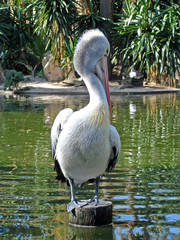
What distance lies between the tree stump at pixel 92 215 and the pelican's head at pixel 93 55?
3.16 ft

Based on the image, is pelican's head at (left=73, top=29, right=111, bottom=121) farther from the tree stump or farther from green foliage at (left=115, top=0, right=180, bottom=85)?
green foliage at (left=115, top=0, right=180, bottom=85)

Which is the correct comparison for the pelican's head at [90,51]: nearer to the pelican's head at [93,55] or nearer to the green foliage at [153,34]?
the pelican's head at [93,55]

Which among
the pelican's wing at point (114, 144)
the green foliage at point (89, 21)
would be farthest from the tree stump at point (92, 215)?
the green foliage at point (89, 21)

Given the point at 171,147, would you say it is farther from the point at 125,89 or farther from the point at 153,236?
the point at 125,89

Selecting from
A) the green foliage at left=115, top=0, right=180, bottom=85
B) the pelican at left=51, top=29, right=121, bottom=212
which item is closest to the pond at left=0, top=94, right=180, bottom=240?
the pelican at left=51, top=29, right=121, bottom=212

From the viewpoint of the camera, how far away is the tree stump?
402 cm

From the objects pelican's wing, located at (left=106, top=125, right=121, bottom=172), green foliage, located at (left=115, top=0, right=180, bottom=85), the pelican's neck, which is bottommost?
pelican's wing, located at (left=106, top=125, right=121, bottom=172)

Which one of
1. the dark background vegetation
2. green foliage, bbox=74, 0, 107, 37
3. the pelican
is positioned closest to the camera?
the pelican

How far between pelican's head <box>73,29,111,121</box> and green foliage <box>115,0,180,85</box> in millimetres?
15398

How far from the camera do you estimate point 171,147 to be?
26.2 ft

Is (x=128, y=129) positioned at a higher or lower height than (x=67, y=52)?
lower

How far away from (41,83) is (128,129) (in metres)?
13.6


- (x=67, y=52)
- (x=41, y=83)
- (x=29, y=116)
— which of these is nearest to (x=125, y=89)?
(x=67, y=52)

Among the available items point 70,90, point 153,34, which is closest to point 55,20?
point 70,90
